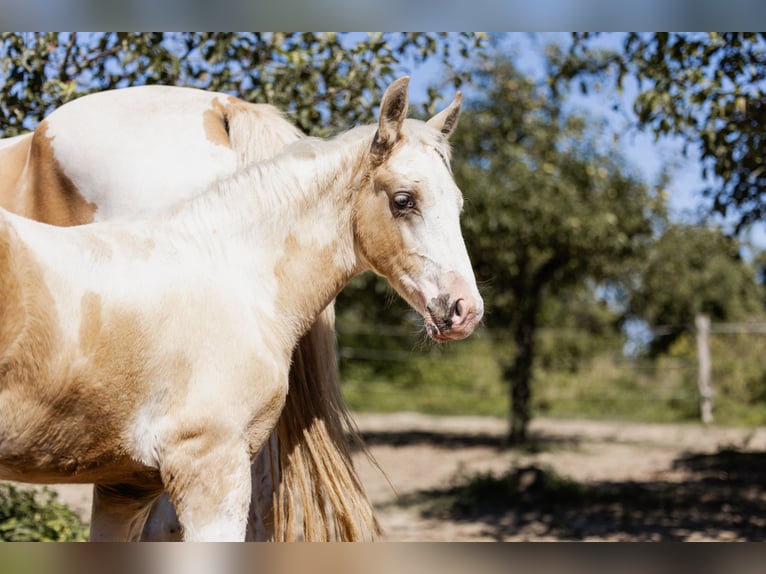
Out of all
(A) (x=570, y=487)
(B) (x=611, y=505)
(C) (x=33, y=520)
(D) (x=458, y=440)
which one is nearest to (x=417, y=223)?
(C) (x=33, y=520)

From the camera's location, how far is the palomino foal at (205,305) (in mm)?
1923

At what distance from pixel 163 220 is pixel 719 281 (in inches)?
707

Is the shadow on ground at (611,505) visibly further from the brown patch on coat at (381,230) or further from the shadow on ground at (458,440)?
A: the brown patch on coat at (381,230)

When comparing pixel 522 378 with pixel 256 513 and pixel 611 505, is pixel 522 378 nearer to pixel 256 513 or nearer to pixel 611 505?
pixel 611 505

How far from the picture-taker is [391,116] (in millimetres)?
2314

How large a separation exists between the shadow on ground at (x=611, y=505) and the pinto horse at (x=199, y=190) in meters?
3.90

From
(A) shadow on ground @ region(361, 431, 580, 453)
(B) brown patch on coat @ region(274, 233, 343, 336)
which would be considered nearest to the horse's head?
(B) brown patch on coat @ region(274, 233, 343, 336)

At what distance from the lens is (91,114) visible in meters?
2.91

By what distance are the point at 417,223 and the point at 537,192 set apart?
7434mm

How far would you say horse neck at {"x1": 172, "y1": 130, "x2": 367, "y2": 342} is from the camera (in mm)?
2350

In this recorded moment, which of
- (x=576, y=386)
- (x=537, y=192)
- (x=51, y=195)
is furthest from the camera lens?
(x=576, y=386)

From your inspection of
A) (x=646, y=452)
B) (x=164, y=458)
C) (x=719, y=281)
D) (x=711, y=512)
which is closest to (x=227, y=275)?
(x=164, y=458)

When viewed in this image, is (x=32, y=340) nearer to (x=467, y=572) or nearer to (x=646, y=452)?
(x=467, y=572)

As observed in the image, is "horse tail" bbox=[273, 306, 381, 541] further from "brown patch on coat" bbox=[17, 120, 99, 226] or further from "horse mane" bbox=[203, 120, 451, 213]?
"brown patch on coat" bbox=[17, 120, 99, 226]
